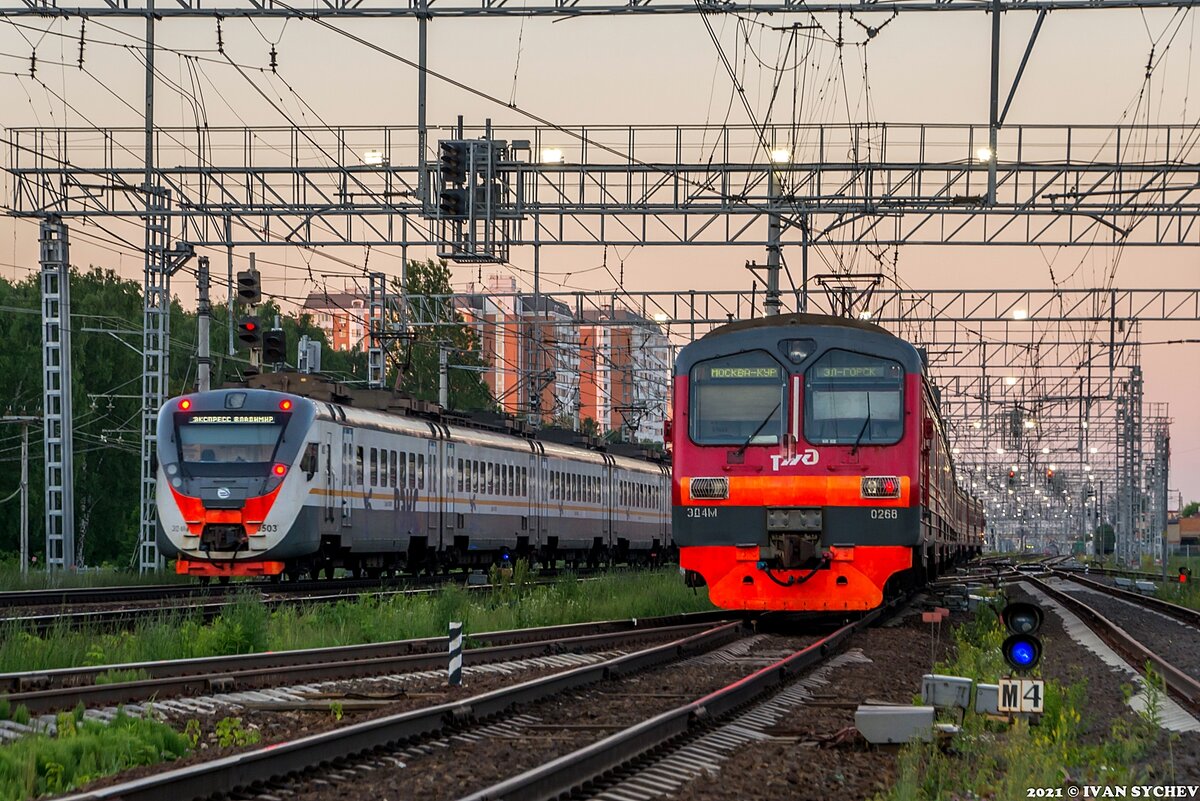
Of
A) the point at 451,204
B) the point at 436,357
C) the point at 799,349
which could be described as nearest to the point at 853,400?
the point at 799,349

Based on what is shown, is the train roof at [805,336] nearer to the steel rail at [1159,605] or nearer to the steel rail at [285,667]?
the steel rail at [285,667]

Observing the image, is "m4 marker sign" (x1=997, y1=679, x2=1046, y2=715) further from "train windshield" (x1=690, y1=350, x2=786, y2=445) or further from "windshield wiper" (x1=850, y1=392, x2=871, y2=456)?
"train windshield" (x1=690, y1=350, x2=786, y2=445)

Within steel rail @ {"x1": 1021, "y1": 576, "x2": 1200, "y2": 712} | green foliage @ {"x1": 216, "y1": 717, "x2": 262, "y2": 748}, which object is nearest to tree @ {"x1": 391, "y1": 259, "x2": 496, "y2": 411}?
steel rail @ {"x1": 1021, "y1": 576, "x2": 1200, "y2": 712}

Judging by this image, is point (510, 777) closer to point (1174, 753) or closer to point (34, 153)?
point (1174, 753)

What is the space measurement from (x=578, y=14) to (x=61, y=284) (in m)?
10.6

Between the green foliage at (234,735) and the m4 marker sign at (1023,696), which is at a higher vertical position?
the m4 marker sign at (1023,696)

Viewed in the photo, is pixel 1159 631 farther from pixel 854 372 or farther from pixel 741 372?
pixel 741 372

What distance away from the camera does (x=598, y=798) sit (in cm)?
847

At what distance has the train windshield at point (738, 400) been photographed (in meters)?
19.6

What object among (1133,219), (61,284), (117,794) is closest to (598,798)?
(117,794)

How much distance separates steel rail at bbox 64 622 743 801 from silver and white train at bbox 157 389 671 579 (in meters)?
12.3

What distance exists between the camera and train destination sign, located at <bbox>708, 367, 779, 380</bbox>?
1972 cm

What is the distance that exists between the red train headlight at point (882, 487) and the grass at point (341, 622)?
457cm

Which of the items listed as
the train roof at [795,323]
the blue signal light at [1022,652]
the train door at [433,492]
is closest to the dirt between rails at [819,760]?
the blue signal light at [1022,652]
